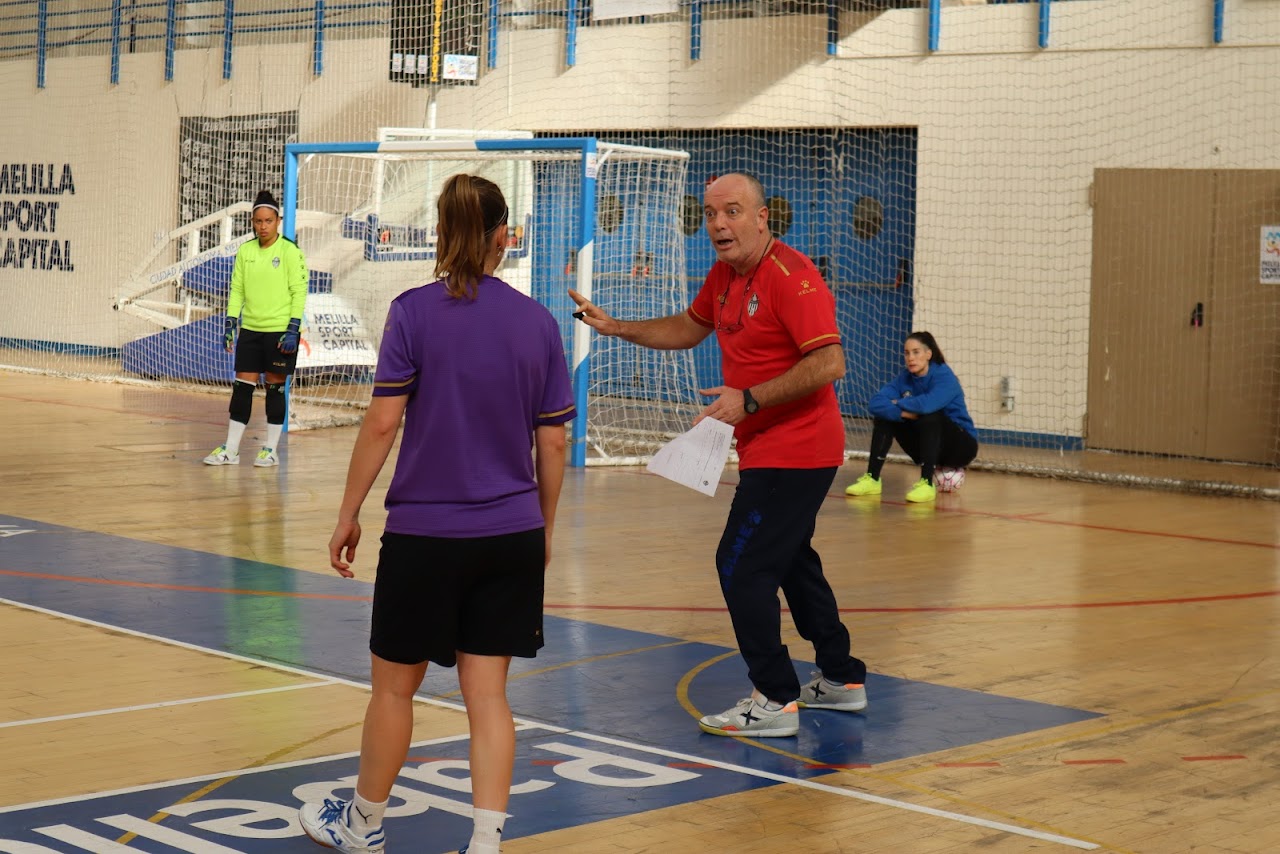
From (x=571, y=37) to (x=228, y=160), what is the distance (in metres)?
6.63

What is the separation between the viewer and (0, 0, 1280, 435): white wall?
1490cm

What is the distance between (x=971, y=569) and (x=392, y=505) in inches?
225

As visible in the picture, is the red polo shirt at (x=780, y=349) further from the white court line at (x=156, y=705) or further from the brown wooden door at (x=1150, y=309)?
the brown wooden door at (x=1150, y=309)

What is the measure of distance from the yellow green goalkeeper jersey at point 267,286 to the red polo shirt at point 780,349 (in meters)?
7.37

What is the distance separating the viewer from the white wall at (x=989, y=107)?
1490 centimetres

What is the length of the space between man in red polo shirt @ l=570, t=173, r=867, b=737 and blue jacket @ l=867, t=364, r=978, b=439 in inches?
265

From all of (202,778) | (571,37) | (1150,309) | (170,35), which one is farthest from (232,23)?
(202,778)

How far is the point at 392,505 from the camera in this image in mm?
4125

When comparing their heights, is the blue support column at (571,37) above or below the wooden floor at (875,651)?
above

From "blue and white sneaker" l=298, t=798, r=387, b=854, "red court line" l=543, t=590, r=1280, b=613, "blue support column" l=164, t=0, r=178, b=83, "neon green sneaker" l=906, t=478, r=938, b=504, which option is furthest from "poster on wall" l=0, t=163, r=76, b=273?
"blue and white sneaker" l=298, t=798, r=387, b=854

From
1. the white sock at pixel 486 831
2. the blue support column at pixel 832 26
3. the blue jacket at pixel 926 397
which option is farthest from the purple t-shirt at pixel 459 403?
the blue support column at pixel 832 26

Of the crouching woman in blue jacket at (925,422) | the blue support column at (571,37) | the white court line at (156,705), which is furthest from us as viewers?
the blue support column at (571,37)

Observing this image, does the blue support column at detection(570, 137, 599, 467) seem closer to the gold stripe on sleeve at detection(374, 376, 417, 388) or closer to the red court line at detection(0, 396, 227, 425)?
the red court line at detection(0, 396, 227, 425)

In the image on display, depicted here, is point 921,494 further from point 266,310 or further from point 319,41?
point 319,41
